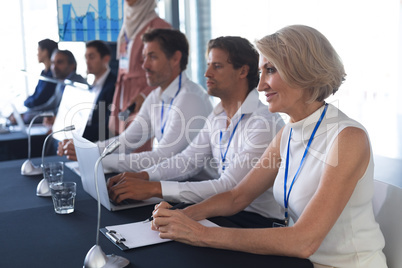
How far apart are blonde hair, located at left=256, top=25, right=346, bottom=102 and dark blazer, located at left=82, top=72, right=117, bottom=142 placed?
8.81ft

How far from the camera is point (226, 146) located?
7.52 feet

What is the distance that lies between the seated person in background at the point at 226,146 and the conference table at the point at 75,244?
137 mm

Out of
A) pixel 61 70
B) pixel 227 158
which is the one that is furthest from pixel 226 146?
pixel 61 70

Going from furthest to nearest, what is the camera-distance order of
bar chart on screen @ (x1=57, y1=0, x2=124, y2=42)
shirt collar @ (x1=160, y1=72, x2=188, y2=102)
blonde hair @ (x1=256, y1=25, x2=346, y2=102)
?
bar chart on screen @ (x1=57, y1=0, x2=124, y2=42) < shirt collar @ (x1=160, y1=72, x2=188, y2=102) < blonde hair @ (x1=256, y1=25, x2=346, y2=102)

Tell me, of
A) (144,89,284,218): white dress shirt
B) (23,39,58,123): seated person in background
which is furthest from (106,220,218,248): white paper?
(23,39,58,123): seated person in background

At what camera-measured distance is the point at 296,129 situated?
1678mm

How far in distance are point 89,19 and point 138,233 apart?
246 centimetres

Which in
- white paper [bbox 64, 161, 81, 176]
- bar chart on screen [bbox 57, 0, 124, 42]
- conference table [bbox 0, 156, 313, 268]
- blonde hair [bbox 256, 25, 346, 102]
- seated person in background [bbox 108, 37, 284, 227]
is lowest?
white paper [bbox 64, 161, 81, 176]

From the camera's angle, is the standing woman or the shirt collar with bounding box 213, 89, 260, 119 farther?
the standing woman

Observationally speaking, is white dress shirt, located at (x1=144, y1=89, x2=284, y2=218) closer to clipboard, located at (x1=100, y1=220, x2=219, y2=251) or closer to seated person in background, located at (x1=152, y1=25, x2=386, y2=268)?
seated person in background, located at (x1=152, y1=25, x2=386, y2=268)

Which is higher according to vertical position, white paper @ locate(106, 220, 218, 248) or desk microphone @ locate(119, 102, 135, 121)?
desk microphone @ locate(119, 102, 135, 121)

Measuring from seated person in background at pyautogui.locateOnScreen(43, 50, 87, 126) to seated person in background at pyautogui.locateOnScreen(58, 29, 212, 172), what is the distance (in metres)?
1.83

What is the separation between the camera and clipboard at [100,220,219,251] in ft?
4.65

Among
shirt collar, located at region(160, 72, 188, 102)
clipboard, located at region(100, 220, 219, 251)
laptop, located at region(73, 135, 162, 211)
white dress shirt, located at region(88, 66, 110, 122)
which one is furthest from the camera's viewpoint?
white dress shirt, located at region(88, 66, 110, 122)
